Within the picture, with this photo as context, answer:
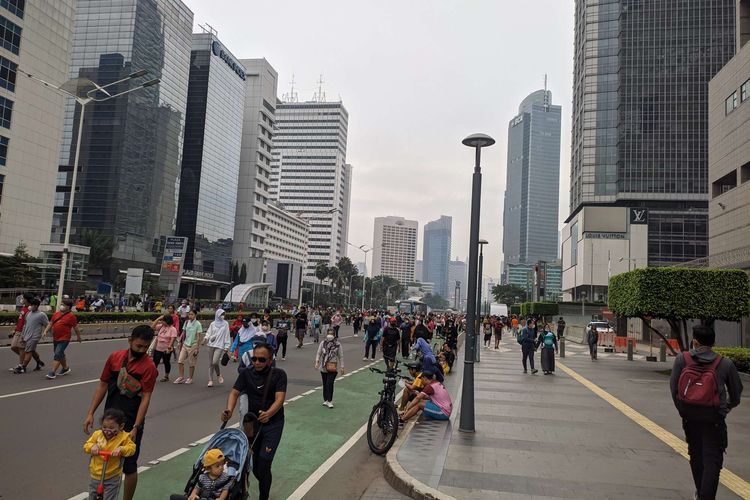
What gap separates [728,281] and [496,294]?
130m

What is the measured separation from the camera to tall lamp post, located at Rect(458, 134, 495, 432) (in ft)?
27.2

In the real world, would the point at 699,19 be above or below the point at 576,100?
above

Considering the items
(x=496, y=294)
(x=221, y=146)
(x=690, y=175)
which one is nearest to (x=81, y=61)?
(x=221, y=146)

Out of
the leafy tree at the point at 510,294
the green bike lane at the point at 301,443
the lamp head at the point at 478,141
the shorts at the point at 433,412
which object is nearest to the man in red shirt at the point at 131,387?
the green bike lane at the point at 301,443

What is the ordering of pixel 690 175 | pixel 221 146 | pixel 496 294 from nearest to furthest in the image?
pixel 690 175 → pixel 221 146 → pixel 496 294

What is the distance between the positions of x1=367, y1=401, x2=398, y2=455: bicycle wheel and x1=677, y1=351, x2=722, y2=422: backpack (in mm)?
3696

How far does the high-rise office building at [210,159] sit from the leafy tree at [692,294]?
7908cm

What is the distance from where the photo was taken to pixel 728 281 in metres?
18.4

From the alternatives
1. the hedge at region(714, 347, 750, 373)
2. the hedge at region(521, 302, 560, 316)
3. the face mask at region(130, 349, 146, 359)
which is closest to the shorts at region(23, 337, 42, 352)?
the face mask at region(130, 349, 146, 359)

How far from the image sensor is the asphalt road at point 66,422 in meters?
5.50

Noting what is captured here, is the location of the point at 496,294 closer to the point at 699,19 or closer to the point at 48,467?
the point at 699,19

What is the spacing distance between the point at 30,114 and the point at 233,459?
5818cm

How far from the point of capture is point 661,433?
874 cm

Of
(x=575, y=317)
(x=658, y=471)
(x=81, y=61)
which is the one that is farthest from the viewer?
(x=81, y=61)
